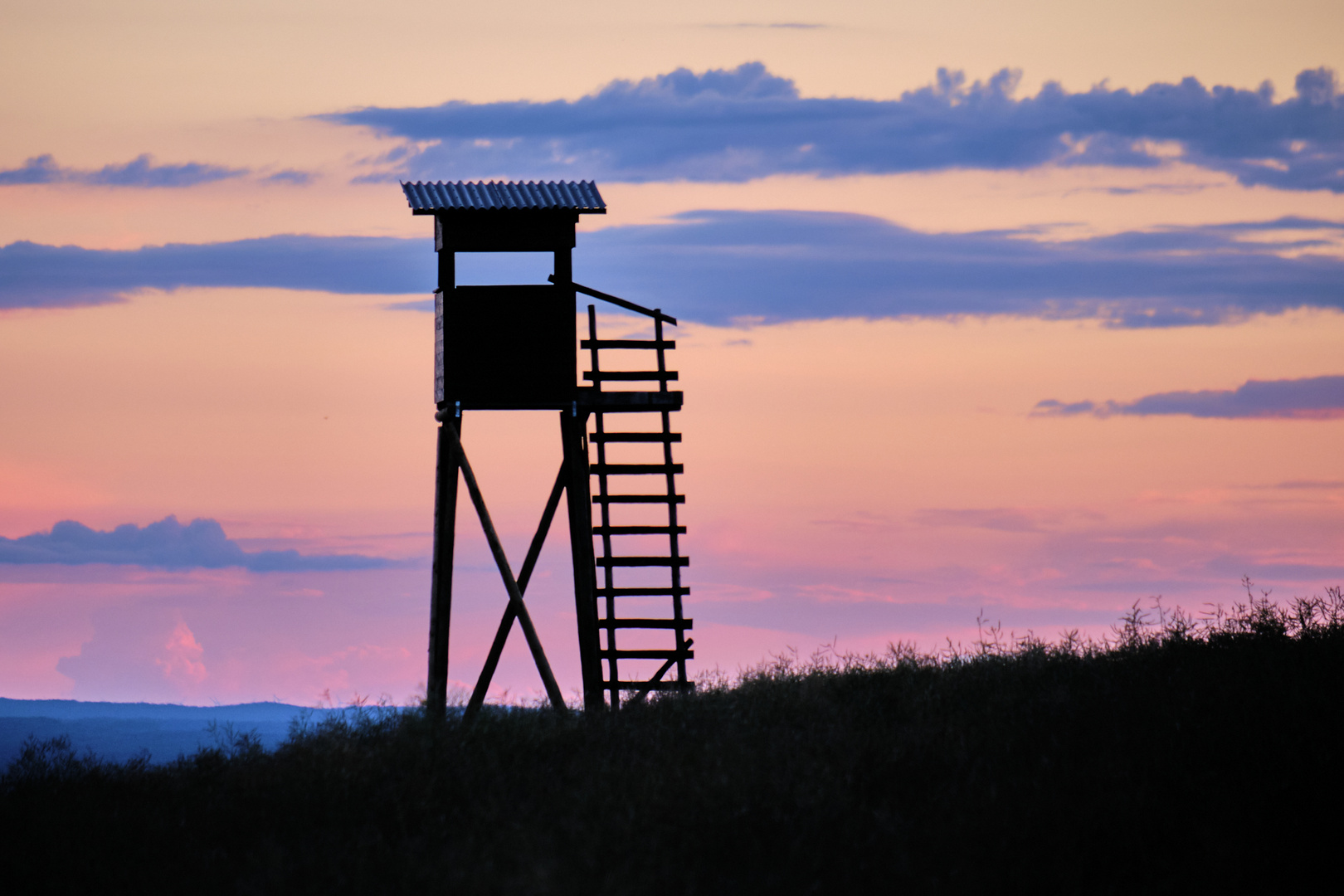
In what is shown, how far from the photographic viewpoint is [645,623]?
15773 mm

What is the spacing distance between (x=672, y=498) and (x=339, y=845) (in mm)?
6973

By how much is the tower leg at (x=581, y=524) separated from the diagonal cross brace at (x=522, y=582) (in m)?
0.19

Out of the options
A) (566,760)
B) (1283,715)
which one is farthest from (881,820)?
(1283,715)

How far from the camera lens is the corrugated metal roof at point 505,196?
15789 millimetres

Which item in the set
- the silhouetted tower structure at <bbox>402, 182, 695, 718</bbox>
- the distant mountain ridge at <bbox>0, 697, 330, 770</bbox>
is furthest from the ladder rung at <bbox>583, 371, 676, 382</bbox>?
the distant mountain ridge at <bbox>0, 697, 330, 770</bbox>

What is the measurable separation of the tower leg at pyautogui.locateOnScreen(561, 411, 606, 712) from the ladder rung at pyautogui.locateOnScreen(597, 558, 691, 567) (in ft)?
1.83

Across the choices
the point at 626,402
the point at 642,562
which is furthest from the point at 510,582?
the point at 626,402

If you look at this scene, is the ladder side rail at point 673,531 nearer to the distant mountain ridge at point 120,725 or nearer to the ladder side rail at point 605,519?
the ladder side rail at point 605,519

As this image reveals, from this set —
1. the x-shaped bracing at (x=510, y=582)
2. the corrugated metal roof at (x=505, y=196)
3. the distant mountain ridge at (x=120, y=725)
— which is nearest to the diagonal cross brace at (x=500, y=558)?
the x-shaped bracing at (x=510, y=582)

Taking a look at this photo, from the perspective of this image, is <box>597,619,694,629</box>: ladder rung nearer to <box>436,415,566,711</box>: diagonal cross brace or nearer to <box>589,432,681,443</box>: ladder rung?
<box>436,415,566,711</box>: diagonal cross brace

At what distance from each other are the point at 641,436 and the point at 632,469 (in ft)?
1.61

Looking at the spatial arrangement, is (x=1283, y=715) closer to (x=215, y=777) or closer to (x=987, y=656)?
(x=987, y=656)

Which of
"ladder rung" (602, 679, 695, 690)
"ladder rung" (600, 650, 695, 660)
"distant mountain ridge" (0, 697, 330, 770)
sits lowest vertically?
"distant mountain ridge" (0, 697, 330, 770)

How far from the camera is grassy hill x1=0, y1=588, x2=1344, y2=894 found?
9875 millimetres
